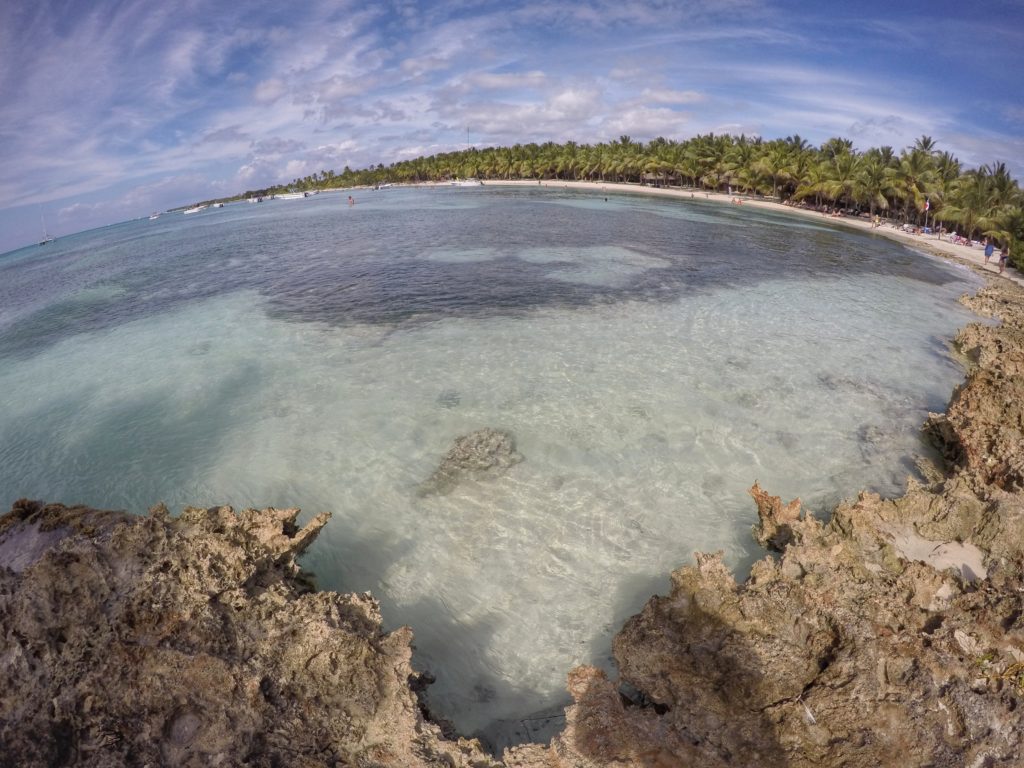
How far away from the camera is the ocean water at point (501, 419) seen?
746 cm

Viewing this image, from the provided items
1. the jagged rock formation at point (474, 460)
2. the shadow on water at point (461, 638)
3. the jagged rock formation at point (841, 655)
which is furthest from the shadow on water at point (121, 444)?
the jagged rock formation at point (841, 655)

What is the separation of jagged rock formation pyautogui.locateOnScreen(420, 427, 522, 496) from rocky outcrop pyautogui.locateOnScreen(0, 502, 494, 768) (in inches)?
162

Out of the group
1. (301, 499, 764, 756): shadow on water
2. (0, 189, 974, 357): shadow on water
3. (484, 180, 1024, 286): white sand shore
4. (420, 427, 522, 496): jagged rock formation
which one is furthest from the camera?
(484, 180, 1024, 286): white sand shore

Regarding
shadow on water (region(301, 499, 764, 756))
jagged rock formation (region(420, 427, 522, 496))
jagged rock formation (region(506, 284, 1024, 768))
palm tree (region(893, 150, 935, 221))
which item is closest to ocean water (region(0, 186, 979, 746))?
shadow on water (region(301, 499, 764, 756))

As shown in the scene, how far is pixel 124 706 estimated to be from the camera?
13.9 ft

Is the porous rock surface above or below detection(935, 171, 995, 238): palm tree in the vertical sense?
below

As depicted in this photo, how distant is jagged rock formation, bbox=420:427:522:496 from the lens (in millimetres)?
9656

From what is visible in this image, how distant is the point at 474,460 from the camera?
10227mm

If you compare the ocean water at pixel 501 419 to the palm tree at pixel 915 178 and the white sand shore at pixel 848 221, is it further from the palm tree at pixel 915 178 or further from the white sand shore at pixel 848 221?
the palm tree at pixel 915 178

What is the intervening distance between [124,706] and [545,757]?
3.69 m

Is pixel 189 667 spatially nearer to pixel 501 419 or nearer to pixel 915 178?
pixel 501 419

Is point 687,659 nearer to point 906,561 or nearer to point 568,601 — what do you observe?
point 568,601

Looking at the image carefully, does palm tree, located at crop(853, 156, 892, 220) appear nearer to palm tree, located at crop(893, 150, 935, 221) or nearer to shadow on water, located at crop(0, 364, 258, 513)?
palm tree, located at crop(893, 150, 935, 221)

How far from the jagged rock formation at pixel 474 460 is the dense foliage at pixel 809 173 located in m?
36.5
